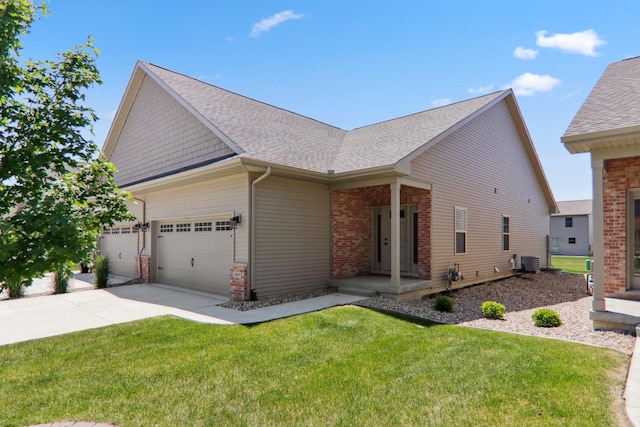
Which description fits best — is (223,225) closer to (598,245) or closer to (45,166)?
(45,166)

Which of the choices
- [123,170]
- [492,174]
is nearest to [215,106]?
[123,170]

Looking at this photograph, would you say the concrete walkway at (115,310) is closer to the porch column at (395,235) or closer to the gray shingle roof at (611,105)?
the porch column at (395,235)

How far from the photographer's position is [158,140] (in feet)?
42.8

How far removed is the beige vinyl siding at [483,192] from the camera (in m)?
11.0

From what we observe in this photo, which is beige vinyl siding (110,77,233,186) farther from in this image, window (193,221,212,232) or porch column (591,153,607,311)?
porch column (591,153,607,311)

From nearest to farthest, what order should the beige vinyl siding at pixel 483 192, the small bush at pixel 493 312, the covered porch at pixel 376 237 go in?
the small bush at pixel 493 312 → the covered porch at pixel 376 237 → the beige vinyl siding at pixel 483 192

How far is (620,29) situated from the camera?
8406mm

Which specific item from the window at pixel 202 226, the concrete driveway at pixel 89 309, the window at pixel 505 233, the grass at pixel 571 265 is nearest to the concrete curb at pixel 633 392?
the concrete driveway at pixel 89 309

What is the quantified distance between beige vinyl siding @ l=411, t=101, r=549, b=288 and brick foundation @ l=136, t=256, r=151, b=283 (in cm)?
955

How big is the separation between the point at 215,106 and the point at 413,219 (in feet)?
23.9

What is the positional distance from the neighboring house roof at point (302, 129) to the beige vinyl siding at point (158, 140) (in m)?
0.48

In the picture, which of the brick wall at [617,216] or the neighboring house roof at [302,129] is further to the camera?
the neighboring house roof at [302,129]

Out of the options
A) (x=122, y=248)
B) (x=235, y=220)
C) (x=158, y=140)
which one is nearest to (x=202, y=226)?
(x=235, y=220)

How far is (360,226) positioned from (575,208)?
108 feet
